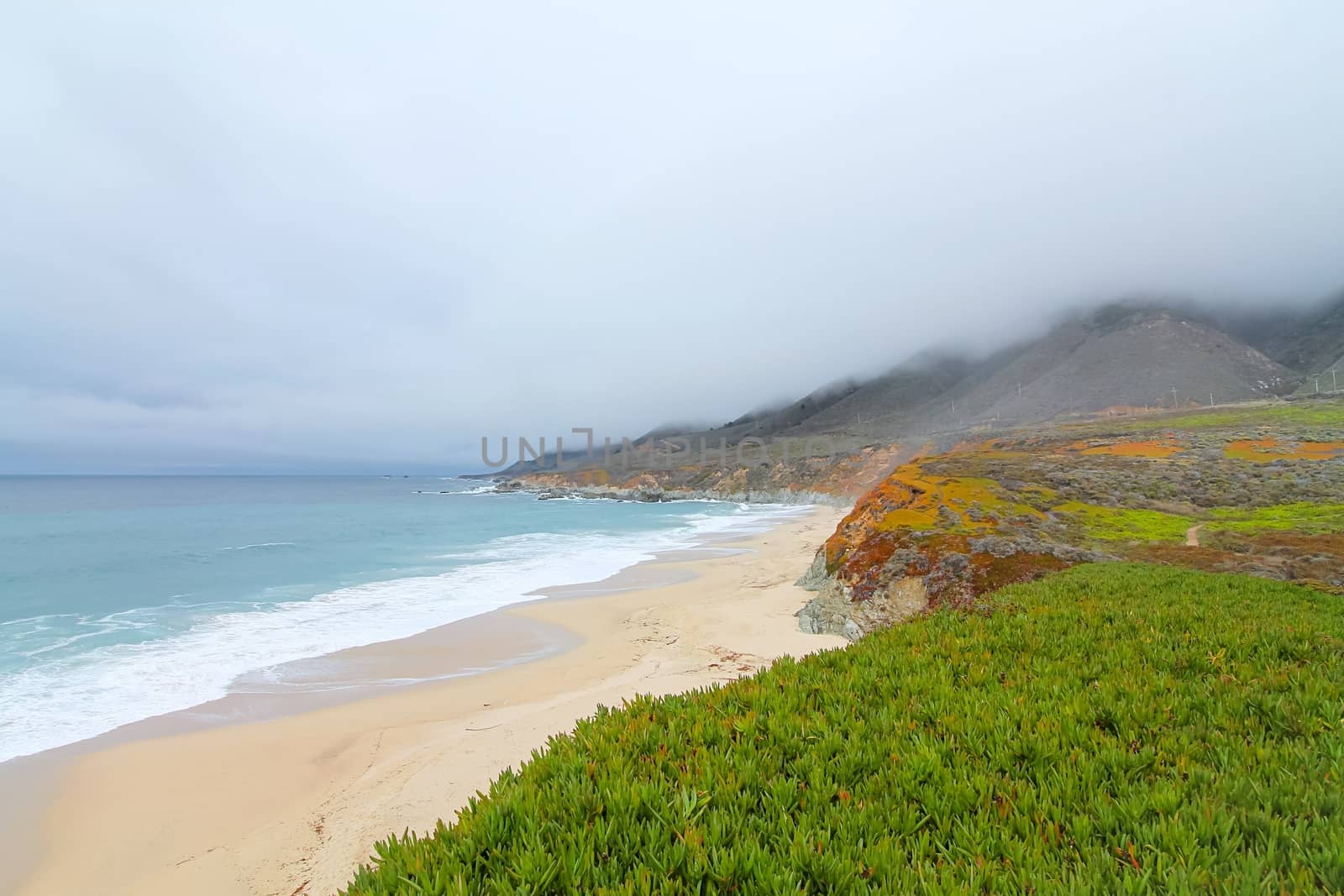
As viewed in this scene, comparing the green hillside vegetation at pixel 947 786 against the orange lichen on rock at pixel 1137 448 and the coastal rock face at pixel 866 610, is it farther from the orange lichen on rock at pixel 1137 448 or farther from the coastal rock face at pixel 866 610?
the orange lichen on rock at pixel 1137 448

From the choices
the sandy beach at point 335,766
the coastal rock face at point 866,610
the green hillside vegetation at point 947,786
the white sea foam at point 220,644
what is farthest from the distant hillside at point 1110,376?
the green hillside vegetation at point 947,786

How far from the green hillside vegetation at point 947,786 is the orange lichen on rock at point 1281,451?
117ft

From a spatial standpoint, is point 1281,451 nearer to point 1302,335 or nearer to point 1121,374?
point 1121,374

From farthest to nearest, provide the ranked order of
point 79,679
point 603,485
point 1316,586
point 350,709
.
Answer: point 603,485
point 79,679
point 350,709
point 1316,586

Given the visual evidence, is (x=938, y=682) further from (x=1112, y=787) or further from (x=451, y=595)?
(x=451, y=595)

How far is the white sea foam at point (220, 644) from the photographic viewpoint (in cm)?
1298

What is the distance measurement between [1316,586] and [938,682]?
1143 centimetres

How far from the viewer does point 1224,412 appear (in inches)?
2574

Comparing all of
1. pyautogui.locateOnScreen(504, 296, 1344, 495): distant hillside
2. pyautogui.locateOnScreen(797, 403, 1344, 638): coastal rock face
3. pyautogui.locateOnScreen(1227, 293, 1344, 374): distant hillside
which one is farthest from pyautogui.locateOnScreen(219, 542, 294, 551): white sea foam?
pyautogui.locateOnScreen(1227, 293, 1344, 374): distant hillside

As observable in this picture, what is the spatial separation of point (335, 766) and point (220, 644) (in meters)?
12.1

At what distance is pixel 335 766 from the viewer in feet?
34.0

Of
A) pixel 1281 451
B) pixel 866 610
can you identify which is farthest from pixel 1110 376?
pixel 866 610

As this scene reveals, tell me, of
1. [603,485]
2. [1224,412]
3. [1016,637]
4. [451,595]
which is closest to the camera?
[1016,637]

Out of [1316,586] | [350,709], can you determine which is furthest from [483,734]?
[1316,586]
